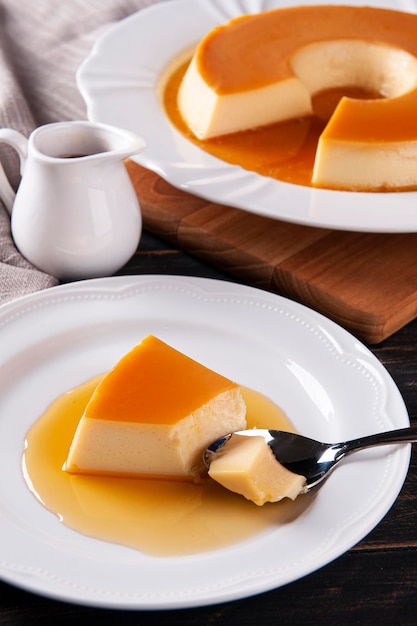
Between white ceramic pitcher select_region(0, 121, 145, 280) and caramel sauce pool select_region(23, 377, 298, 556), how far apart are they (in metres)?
0.43

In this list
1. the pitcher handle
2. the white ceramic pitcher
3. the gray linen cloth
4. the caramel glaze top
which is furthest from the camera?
the gray linen cloth

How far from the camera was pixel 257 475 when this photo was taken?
1.12 m

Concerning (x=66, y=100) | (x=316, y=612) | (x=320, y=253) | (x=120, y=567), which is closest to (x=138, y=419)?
(x=120, y=567)

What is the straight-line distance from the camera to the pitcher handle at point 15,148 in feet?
5.45

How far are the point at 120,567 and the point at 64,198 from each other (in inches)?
29.2

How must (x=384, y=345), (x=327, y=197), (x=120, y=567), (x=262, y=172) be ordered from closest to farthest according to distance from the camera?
(x=120, y=567) → (x=384, y=345) → (x=327, y=197) → (x=262, y=172)

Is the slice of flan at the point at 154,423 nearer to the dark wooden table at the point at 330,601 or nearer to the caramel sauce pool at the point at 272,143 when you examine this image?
the dark wooden table at the point at 330,601

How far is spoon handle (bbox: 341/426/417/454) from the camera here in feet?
3.78

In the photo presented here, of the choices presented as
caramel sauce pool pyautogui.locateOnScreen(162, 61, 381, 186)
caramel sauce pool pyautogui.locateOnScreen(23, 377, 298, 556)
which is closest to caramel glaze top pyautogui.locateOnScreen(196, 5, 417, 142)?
caramel sauce pool pyautogui.locateOnScreen(162, 61, 381, 186)

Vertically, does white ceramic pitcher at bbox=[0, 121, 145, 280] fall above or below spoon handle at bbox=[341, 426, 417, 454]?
above

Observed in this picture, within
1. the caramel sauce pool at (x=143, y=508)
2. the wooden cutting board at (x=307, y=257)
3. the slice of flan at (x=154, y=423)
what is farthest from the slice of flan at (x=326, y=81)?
the caramel sauce pool at (x=143, y=508)

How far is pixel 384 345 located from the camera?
60.5 inches

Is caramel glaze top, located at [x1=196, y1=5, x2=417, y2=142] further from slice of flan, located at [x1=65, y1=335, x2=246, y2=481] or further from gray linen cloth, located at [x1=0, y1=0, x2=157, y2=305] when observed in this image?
slice of flan, located at [x1=65, y1=335, x2=246, y2=481]

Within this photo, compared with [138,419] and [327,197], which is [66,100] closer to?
[327,197]
